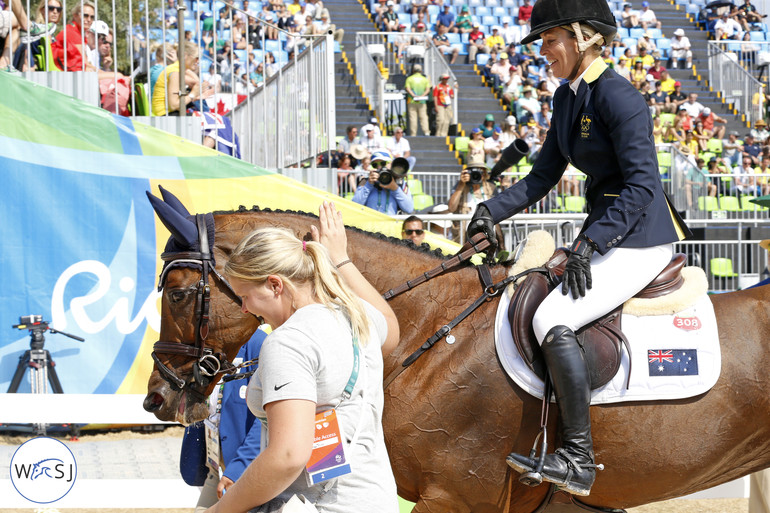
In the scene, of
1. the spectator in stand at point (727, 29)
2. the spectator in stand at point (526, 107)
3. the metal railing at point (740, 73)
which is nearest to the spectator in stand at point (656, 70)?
the metal railing at point (740, 73)

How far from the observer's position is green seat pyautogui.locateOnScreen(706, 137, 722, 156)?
1967cm

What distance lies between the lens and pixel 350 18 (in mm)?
23703

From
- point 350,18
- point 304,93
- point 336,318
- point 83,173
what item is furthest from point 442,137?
point 336,318

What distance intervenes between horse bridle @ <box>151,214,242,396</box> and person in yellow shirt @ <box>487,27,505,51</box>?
67.2 feet

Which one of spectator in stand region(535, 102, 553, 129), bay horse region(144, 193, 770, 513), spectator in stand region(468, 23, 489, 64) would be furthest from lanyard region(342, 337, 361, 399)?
spectator in stand region(468, 23, 489, 64)

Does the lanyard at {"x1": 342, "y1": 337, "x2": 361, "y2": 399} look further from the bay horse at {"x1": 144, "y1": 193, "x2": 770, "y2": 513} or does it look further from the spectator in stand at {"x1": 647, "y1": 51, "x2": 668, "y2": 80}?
the spectator in stand at {"x1": 647, "y1": 51, "x2": 668, "y2": 80}

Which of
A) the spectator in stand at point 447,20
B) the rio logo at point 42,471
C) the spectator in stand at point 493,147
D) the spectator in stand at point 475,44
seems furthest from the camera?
the spectator in stand at point 447,20

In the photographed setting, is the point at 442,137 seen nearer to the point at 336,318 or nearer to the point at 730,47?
the point at 730,47

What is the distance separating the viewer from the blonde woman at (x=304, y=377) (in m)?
2.16

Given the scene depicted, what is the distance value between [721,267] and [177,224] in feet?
34.9

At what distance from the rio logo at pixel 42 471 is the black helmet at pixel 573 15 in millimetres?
3689

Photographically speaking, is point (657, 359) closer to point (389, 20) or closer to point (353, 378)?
point (353, 378)

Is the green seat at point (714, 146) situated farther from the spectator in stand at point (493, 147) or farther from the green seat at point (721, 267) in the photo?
the green seat at point (721, 267)

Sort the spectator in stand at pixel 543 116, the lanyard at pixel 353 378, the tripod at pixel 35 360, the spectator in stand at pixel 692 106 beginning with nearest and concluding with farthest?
the lanyard at pixel 353 378 < the tripod at pixel 35 360 < the spectator in stand at pixel 543 116 < the spectator in stand at pixel 692 106
